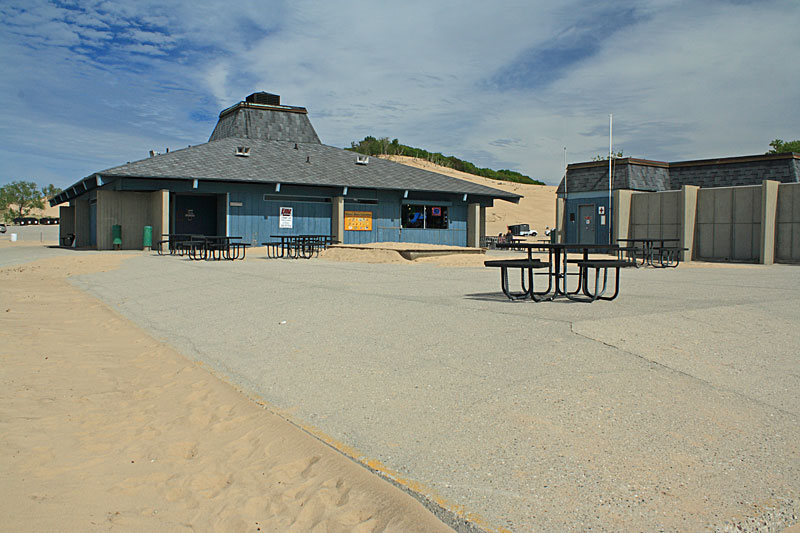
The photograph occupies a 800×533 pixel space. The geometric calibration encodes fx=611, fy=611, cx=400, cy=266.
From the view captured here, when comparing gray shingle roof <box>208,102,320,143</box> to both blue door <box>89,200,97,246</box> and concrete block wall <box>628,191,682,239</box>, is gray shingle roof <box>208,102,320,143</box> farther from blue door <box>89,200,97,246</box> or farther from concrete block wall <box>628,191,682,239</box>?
concrete block wall <box>628,191,682,239</box>

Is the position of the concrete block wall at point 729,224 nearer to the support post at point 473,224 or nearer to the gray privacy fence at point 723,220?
the gray privacy fence at point 723,220

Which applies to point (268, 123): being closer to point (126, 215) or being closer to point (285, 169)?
point (285, 169)

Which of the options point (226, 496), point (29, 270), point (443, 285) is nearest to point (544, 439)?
point (226, 496)

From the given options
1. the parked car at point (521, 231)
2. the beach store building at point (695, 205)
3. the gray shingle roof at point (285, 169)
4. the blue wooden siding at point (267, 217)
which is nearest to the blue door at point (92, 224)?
the gray shingle roof at point (285, 169)

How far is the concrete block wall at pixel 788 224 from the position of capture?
19422mm

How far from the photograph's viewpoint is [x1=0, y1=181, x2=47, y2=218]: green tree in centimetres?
8556

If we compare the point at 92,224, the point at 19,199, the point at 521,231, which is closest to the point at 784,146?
the point at 521,231

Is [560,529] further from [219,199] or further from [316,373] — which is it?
[219,199]

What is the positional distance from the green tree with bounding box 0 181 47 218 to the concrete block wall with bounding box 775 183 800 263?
90994mm

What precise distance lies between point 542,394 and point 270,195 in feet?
80.0

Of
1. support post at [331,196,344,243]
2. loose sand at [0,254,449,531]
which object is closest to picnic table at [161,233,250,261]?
support post at [331,196,344,243]

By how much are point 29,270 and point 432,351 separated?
14.4 meters

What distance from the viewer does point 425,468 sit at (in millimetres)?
3338

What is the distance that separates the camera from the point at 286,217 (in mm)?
27922
